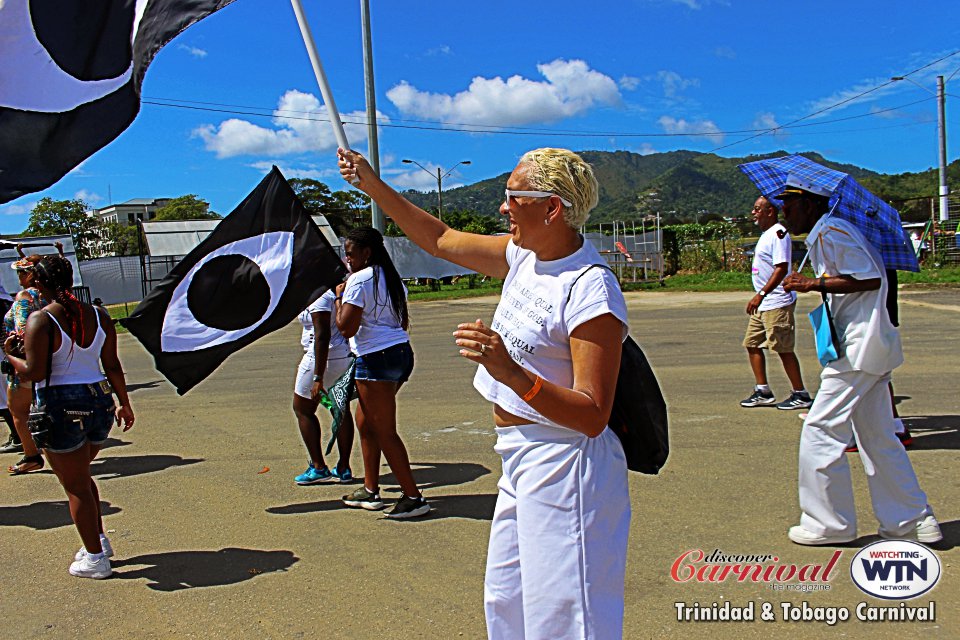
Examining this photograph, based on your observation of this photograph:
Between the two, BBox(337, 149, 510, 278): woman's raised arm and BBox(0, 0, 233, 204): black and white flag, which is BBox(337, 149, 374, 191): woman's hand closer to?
BBox(337, 149, 510, 278): woman's raised arm

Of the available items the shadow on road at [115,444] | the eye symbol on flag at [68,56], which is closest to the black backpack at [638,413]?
the eye symbol on flag at [68,56]

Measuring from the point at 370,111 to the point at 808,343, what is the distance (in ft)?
47.0

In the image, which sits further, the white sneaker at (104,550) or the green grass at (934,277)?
the green grass at (934,277)

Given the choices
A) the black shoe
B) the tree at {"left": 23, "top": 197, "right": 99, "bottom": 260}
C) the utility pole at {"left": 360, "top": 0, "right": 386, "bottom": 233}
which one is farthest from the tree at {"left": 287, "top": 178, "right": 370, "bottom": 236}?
the black shoe

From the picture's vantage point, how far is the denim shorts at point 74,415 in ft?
14.8

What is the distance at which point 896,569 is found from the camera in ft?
13.7

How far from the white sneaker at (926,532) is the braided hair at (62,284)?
488cm

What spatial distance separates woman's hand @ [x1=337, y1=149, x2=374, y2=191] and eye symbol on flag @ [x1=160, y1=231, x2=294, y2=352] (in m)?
2.11

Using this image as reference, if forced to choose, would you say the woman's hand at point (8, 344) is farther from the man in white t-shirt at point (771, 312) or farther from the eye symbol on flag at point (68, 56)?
the man in white t-shirt at point (771, 312)

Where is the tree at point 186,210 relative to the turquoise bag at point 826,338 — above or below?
above

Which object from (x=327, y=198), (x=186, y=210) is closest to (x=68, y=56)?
(x=327, y=198)

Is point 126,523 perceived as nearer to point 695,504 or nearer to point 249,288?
point 249,288

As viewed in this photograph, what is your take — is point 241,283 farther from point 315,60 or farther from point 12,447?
point 12,447

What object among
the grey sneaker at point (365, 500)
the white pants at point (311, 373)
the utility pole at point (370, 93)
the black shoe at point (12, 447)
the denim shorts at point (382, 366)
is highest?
the utility pole at point (370, 93)
